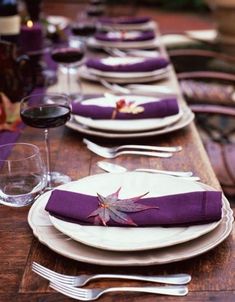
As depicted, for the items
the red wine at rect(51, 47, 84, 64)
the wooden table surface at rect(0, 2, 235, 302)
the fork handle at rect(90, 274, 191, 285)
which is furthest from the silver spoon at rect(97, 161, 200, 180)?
the red wine at rect(51, 47, 84, 64)

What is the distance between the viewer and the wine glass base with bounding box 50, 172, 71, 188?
1.14m

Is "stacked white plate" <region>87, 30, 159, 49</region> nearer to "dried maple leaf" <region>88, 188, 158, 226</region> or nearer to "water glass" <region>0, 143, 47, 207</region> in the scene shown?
"water glass" <region>0, 143, 47, 207</region>

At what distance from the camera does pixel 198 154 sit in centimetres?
127

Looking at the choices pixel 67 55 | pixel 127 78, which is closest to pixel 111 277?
pixel 67 55

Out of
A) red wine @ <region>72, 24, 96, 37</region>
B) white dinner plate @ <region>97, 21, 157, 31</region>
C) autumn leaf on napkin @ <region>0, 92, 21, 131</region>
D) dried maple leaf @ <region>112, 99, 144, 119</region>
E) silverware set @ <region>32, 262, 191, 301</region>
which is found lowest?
white dinner plate @ <region>97, 21, 157, 31</region>

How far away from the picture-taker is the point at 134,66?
1.82 meters

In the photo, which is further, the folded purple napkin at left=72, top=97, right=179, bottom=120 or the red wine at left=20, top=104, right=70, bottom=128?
the folded purple napkin at left=72, top=97, right=179, bottom=120

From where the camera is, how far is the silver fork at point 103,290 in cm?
78

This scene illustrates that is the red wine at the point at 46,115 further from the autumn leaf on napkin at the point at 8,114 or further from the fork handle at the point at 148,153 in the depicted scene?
the autumn leaf on napkin at the point at 8,114

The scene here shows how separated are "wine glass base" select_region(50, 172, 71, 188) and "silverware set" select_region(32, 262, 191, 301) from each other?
32 cm

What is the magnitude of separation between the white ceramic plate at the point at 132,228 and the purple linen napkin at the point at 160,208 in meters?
0.01

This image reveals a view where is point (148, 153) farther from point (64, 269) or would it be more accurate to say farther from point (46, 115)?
point (64, 269)

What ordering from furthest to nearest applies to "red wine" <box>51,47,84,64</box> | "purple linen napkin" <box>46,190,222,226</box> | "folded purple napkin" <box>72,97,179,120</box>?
"red wine" <box>51,47,84,64</box>, "folded purple napkin" <box>72,97,179,120</box>, "purple linen napkin" <box>46,190,222,226</box>

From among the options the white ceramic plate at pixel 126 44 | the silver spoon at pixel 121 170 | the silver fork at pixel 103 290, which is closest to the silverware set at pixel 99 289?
the silver fork at pixel 103 290
